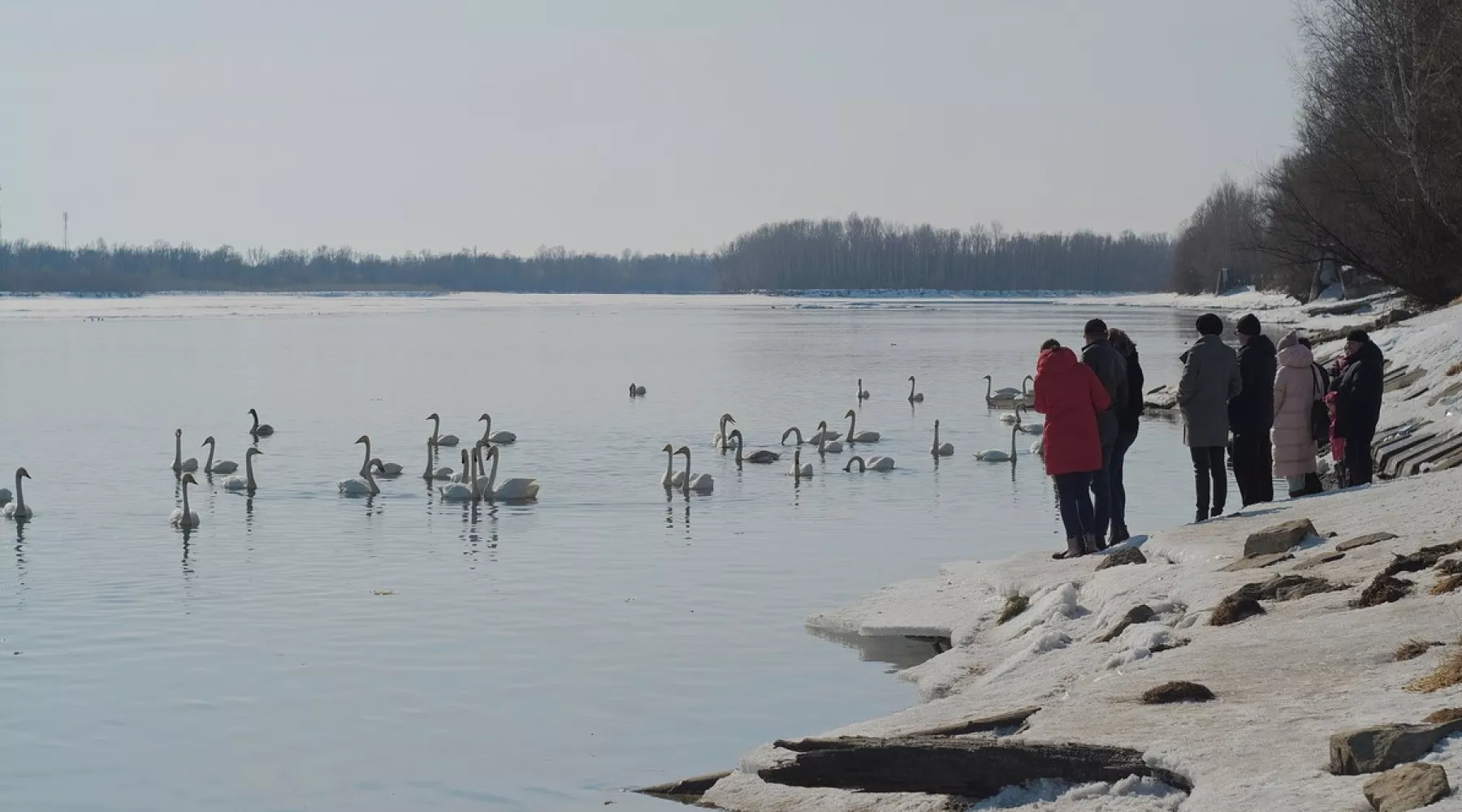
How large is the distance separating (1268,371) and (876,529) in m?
5.12

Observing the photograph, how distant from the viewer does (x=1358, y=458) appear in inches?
499

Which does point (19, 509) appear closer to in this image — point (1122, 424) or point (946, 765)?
point (1122, 424)

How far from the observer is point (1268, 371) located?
39.9 feet

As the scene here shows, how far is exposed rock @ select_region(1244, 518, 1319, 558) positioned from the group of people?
1419 mm

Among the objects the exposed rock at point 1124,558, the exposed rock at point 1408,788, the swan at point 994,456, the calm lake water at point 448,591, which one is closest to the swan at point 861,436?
the calm lake water at point 448,591

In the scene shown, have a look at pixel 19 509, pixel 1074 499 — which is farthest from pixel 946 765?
pixel 19 509

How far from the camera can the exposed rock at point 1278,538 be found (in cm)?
990

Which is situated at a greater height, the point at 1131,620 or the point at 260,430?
the point at 1131,620

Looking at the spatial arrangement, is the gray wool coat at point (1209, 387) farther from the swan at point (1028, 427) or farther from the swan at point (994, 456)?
the swan at point (1028, 427)

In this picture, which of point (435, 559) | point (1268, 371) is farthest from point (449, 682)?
point (1268, 371)

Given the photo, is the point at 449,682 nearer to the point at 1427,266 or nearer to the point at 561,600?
the point at 561,600

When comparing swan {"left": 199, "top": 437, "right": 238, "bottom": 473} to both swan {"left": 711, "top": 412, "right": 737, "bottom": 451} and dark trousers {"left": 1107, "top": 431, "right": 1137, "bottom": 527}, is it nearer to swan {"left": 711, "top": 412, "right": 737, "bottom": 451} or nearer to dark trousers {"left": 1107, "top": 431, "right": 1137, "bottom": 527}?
swan {"left": 711, "top": 412, "right": 737, "bottom": 451}

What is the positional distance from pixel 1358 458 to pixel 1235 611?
4.99 meters

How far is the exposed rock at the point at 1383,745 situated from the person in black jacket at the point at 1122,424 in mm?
6192
